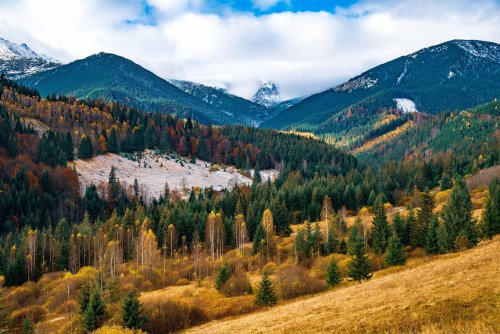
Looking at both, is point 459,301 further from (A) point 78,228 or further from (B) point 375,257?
(A) point 78,228

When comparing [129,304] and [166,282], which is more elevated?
[129,304]

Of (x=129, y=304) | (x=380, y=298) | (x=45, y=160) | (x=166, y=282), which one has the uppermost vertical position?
(x=45, y=160)

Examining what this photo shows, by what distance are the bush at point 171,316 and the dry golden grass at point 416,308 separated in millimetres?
9998

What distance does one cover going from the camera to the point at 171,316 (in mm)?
51062

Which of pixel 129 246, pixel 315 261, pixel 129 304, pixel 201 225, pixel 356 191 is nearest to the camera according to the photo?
pixel 129 304

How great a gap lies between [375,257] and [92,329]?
4982 cm

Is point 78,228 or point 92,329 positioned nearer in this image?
point 92,329

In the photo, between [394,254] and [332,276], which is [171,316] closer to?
[332,276]

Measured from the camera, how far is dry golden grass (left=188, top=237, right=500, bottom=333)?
25375 mm

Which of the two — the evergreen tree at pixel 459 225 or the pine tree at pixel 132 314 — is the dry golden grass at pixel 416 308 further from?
the evergreen tree at pixel 459 225

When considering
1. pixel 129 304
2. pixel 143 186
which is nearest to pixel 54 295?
pixel 129 304

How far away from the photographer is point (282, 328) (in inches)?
1328

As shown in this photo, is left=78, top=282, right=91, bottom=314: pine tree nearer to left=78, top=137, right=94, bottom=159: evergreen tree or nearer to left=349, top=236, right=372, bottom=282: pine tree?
left=349, top=236, right=372, bottom=282: pine tree

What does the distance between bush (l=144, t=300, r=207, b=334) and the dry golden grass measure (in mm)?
9998
